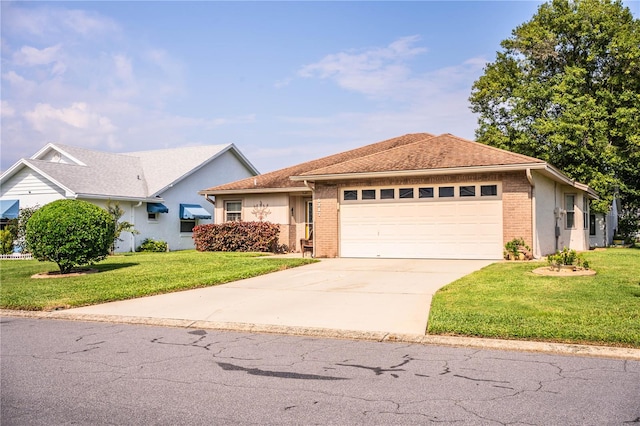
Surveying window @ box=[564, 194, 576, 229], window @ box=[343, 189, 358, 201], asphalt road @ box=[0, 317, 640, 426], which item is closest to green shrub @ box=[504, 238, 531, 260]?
window @ box=[343, 189, 358, 201]

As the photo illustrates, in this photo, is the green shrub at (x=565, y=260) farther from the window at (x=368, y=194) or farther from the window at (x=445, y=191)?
the window at (x=368, y=194)

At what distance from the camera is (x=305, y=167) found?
2694 centimetres

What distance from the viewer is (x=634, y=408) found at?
4836 mm

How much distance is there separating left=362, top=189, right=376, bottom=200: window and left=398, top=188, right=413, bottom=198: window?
3.14 feet

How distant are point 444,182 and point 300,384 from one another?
14025 millimetres

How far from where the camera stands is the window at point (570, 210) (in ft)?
80.5

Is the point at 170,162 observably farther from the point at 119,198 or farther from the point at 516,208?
the point at 516,208

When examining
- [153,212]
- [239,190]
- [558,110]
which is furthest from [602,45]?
[153,212]

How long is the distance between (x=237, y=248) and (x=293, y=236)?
263 centimetres

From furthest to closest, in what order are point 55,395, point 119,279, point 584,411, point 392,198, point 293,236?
point 293,236 → point 392,198 → point 119,279 → point 55,395 → point 584,411

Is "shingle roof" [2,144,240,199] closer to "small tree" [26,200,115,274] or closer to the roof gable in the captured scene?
"small tree" [26,200,115,274]

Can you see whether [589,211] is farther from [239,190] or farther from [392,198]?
[239,190]

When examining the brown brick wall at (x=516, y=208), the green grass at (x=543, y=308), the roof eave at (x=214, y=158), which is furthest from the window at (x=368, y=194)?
the roof eave at (x=214, y=158)

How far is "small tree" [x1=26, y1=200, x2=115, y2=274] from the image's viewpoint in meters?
15.1
